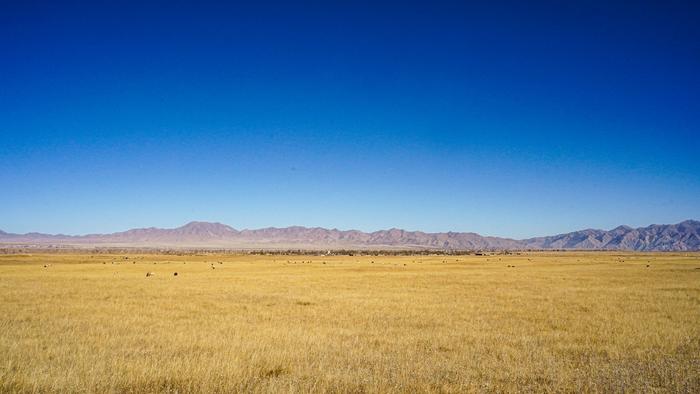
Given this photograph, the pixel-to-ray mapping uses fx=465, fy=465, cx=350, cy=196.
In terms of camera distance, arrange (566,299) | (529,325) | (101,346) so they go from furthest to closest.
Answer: (566,299), (529,325), (101,346)

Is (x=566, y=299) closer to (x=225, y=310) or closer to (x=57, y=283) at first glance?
(x=225, y=310)

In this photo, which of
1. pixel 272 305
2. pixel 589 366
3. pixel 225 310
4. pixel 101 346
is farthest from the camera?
pixel 272 305

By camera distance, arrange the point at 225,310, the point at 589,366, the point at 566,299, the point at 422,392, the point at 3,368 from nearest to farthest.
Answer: the point at 422,392 < the point at 3,368 < the point at 589,366 < the point at 225,310 < the point at 566,299

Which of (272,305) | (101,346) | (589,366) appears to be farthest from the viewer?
(272,305)

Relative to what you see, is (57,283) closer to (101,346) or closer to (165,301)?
(165,301)

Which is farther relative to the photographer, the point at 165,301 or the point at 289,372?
the point at 165,301

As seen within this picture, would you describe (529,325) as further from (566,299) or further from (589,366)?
(566,299)

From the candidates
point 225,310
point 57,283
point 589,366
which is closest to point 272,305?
point 225,310

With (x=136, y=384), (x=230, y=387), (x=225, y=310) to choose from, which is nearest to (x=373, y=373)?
(x=230, y=387)

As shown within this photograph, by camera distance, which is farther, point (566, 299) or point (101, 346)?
point (566, 299)

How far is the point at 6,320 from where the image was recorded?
1731 cm

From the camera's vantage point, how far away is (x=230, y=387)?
8.68 metres

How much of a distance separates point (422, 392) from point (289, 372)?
3.11 metres

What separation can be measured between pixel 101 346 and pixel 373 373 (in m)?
8.06
